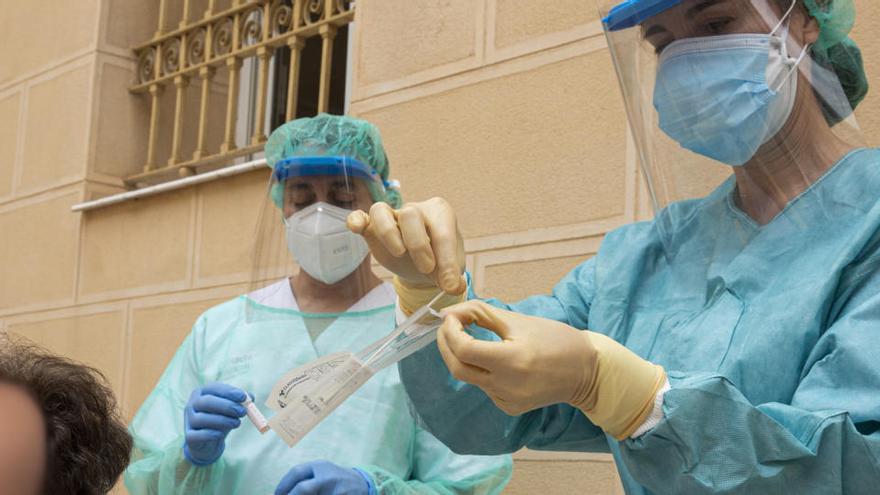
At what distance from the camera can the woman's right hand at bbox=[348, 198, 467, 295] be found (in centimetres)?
150

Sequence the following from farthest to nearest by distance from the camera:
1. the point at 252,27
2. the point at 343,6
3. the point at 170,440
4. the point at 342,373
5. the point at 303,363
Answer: the point at 252,27, the point at 343,6, the point at 170,440, the point at 303,363, the point at 342,373

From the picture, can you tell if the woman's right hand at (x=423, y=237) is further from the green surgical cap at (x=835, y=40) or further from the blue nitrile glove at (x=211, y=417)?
the blue nitrile glove at (x=211, y=417)

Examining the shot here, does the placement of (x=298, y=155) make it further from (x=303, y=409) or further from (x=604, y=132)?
(x=604, y=132)

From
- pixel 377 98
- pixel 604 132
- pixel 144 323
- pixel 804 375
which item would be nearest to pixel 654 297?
pixel 804 375

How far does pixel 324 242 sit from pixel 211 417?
39 centimetres

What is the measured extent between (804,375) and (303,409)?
0.62 metres

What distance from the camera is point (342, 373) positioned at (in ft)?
5.34

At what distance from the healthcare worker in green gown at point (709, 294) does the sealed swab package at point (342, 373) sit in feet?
0.14

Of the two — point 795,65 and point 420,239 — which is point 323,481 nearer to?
point 420,239

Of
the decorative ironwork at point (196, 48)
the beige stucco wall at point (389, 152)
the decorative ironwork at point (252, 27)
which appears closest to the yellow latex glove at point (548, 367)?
the beige stucco wall at point (389, 152)

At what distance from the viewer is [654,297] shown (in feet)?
5.74

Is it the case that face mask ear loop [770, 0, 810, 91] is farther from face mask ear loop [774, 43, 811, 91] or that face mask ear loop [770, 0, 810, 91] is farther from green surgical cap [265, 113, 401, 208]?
green surgical cap [265, 113, 401, 208]

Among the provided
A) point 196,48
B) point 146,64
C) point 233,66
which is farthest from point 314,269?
point 146,64

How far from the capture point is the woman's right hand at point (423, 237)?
150 centimetres
